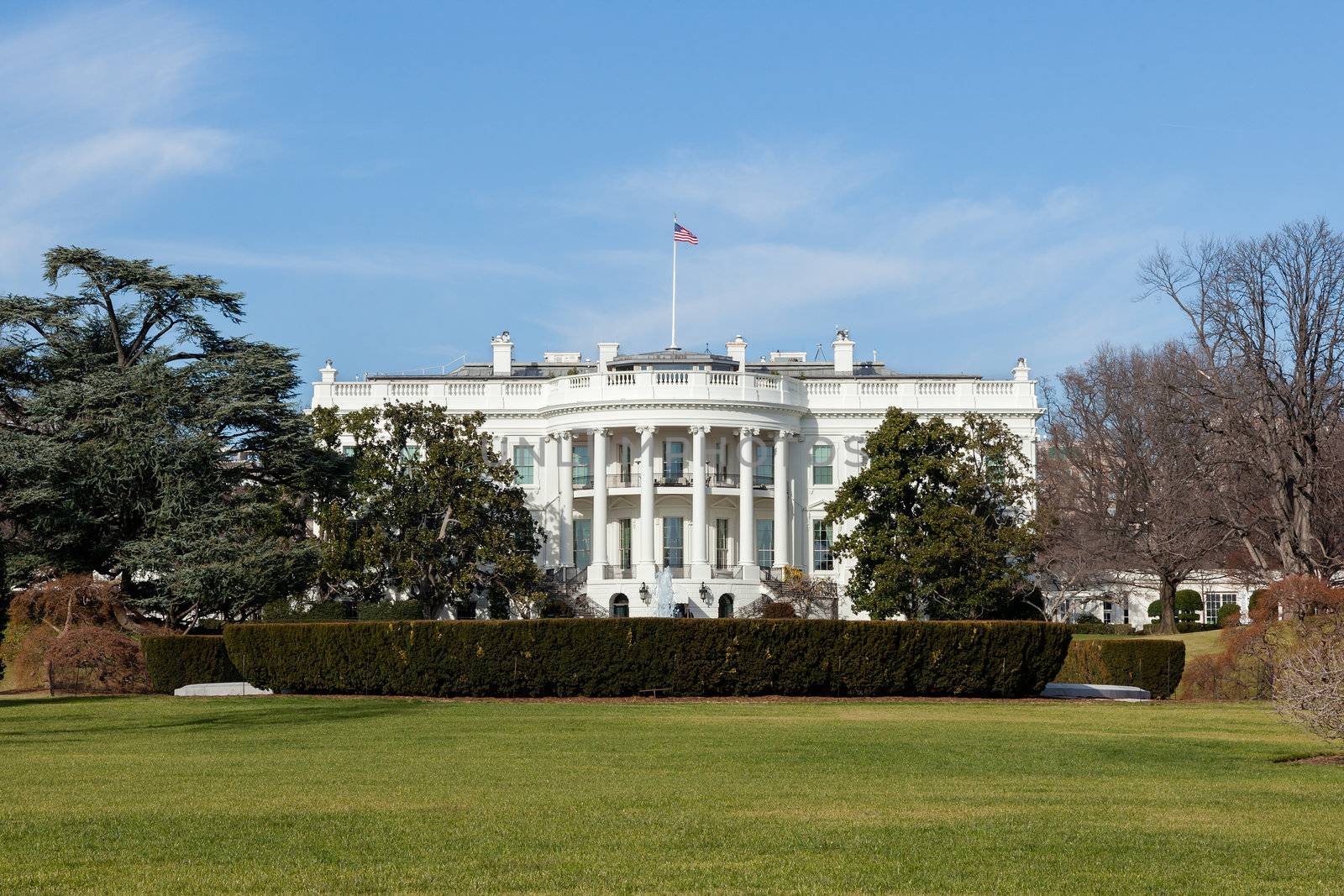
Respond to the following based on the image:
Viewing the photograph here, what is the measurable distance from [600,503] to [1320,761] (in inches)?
1743

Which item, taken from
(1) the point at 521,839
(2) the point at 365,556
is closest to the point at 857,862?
(1) the point at 521,839

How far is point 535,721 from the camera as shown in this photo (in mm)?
24656

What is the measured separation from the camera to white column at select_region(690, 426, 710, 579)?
60.5 metres

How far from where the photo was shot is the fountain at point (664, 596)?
5894 centimetres

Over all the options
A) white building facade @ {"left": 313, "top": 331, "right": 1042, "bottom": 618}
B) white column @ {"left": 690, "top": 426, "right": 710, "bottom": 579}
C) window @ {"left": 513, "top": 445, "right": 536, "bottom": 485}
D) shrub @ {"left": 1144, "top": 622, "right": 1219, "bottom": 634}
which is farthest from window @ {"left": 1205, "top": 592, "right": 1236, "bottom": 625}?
window @ {"left": 513, "top": 445, "right": 536, "bottom": 485}

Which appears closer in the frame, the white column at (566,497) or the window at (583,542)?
the white column at (566,497)

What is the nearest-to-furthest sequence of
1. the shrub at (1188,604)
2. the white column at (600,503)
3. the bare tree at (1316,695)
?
the bare tree at (1316,695)
the white column at (600,503)
the shrub at (1188,604)

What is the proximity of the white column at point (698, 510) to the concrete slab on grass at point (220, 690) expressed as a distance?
92.1 ft

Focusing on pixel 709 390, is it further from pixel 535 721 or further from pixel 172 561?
pixel 535 721

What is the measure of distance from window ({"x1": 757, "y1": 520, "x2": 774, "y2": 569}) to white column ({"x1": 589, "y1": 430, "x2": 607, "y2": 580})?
6737 millimetres

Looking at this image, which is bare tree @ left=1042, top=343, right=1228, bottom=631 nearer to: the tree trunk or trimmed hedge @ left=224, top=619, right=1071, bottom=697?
the tree trunk

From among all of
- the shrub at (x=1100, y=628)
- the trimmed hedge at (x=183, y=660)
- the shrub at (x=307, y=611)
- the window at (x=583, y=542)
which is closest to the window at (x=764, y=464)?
the window at (x=583, y=542)

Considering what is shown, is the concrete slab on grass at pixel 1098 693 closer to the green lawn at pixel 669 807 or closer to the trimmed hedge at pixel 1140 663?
the trimmed hedge at pixel 1140 663

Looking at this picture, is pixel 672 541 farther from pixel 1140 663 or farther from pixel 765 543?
pixel 1140 663
